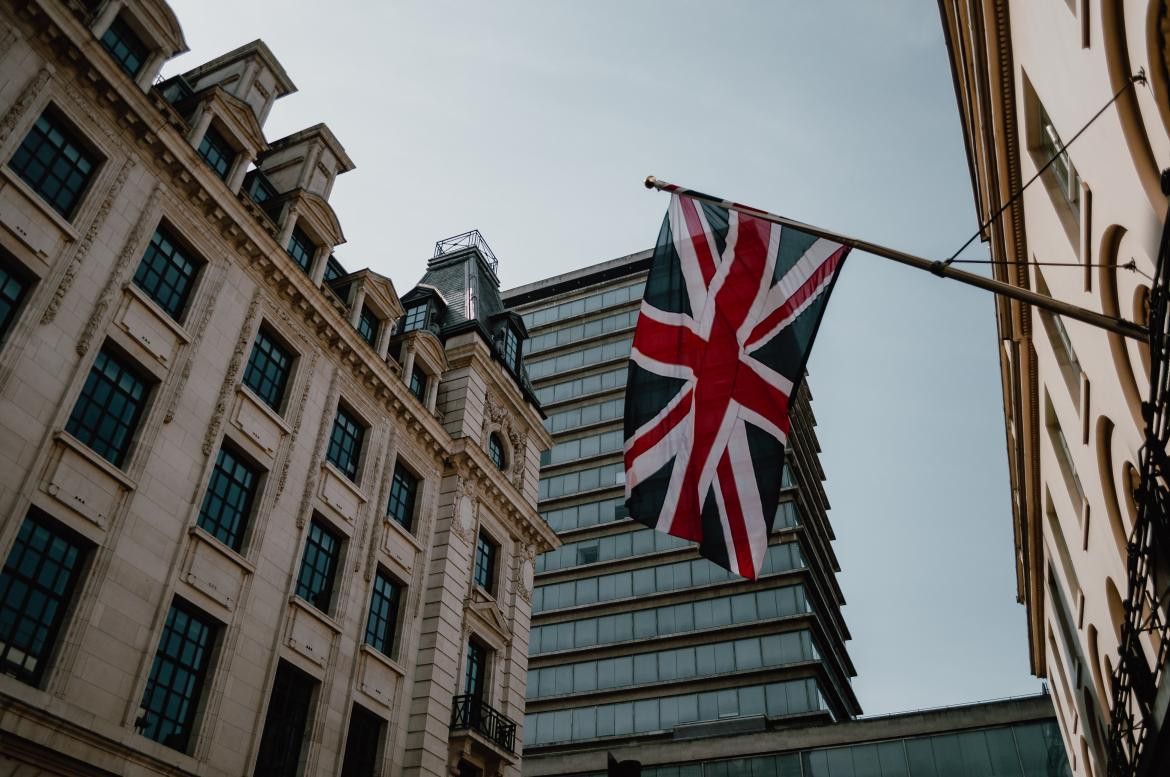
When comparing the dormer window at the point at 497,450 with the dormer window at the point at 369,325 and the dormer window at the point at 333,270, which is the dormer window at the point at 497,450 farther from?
the dormer window at the point at 333,270

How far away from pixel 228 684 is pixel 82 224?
9.62 meters

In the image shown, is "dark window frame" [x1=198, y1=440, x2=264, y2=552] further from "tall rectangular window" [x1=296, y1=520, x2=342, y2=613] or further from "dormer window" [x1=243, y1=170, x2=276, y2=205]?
"dormer window" [x1=243, y1=170, x2=276, y2=205]

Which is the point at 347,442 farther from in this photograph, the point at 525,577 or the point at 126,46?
the point at 126,46

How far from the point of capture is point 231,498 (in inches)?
795

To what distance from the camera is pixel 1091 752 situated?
27.1 meters

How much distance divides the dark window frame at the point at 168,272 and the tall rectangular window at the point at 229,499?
11.2ft

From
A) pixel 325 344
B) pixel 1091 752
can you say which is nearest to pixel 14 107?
pixel 325 344

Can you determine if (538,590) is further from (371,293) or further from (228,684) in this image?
(228,684)

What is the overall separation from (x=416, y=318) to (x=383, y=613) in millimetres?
12190

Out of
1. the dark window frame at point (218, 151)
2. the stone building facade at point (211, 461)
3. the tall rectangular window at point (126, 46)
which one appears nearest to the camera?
the stone building facade at point (211, 461)

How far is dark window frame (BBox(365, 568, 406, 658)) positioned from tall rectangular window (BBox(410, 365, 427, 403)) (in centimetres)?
626

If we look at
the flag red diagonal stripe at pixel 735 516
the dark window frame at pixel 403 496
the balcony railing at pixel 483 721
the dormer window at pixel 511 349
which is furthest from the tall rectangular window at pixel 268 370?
the flag red diagonal stripe at pixel 735 516

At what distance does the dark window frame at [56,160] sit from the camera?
17.1 m

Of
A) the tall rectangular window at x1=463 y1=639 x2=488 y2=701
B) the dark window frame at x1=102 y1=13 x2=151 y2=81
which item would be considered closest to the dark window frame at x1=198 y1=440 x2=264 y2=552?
the dark window frame at x1=102 y1=13 x2=151 y2=81
